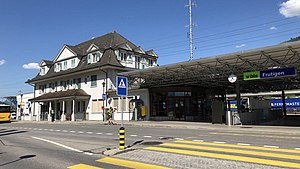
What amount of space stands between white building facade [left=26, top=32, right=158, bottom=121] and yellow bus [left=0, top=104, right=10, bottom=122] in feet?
17.2

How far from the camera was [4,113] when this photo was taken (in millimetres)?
39781

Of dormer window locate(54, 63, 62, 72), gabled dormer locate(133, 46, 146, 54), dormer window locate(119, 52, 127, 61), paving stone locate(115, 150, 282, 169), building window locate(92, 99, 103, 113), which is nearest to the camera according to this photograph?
paving stone locate(115, 150, 282, 169)

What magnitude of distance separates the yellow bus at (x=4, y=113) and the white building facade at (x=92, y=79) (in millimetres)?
5247

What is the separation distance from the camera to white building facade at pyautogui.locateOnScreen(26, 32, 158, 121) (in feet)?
108

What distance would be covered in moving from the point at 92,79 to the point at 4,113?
1603cm

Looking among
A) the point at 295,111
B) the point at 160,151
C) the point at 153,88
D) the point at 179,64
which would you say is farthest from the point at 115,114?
the point at 295,111

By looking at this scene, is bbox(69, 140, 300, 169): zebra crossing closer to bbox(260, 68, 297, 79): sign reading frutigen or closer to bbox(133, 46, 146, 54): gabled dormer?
bbox(260, 68, 297, 79): sign reading frutigen

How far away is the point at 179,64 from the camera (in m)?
21.8

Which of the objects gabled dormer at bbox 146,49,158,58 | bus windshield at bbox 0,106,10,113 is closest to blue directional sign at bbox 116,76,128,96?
gabled dormer at bbox 146,49,158,58

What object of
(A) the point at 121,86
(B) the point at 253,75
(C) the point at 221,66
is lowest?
(A) the point at 121,86

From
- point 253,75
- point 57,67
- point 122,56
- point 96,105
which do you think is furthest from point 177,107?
point 57,67

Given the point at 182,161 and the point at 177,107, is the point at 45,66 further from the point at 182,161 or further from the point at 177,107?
the point at 182,161

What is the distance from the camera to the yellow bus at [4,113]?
39469 mm

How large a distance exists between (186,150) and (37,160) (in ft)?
17.3
